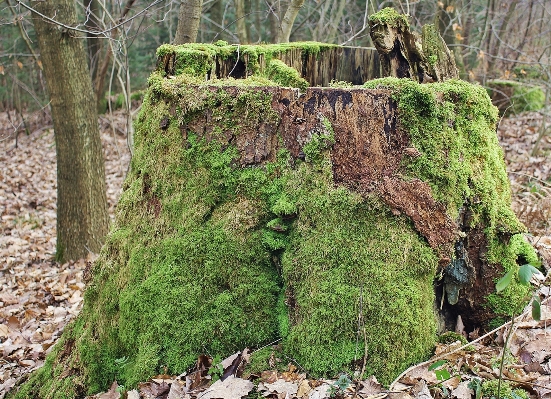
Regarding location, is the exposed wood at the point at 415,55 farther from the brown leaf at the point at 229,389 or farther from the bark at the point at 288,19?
the bark at the point at 288,19

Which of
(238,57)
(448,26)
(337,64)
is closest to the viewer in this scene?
(238,57)

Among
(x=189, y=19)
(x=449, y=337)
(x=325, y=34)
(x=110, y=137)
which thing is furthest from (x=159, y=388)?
(x=325, y=34)

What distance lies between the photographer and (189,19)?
648 centimetres

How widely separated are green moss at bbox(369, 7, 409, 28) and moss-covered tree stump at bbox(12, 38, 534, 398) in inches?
33.2

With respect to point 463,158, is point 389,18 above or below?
above

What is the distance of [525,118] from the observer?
12492 mm

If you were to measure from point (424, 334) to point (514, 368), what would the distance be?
51cm

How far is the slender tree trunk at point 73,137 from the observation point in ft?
21.9

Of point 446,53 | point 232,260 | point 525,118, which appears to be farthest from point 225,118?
point 525,118

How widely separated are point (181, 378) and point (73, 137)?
16.7 ft

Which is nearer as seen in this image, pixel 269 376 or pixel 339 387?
pixel 339 387

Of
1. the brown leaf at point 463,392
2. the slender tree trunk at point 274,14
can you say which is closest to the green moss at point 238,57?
the brown leaf at point 463,392

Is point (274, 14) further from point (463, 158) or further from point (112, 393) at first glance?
point (112, 393)

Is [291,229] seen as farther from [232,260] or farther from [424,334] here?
[424,334]
